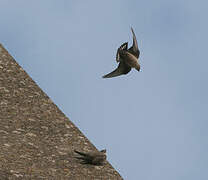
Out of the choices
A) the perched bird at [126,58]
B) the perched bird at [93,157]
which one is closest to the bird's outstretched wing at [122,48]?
the perched bird at [126,58]

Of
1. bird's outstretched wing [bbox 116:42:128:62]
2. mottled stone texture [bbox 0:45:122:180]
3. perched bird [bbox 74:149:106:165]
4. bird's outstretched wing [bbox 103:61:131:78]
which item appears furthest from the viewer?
perched bird [bbox 74:149:106:165]

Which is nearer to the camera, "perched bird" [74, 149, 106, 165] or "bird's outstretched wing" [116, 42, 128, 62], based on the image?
"bird's outstretched wing" [116, 42, 128, 62]

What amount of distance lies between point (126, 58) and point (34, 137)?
3.23 meters

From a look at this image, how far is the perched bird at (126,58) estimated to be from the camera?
1323 cm

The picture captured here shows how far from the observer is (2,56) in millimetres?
18781

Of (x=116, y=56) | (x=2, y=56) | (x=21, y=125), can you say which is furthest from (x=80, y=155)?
(x=2, y=56)

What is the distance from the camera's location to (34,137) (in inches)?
600

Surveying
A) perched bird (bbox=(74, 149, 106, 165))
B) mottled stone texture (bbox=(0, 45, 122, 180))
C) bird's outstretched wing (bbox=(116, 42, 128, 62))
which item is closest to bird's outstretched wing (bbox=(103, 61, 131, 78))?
bird's outstretched wing (bbox=(116, 42, 128, 62))

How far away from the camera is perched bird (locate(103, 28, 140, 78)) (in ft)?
43.4

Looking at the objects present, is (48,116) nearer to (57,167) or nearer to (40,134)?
(40,134)

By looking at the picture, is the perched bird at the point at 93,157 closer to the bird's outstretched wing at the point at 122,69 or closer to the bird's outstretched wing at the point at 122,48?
the bird's outstretched wing at the point at 122,69

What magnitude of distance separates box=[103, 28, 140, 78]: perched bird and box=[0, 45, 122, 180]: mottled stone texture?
2.32m

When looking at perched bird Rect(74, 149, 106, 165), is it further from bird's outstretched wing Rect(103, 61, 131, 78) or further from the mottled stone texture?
bird's outstretched wing Rect(103, 61, 131, 78)

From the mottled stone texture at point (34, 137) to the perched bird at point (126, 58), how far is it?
2.32 m
